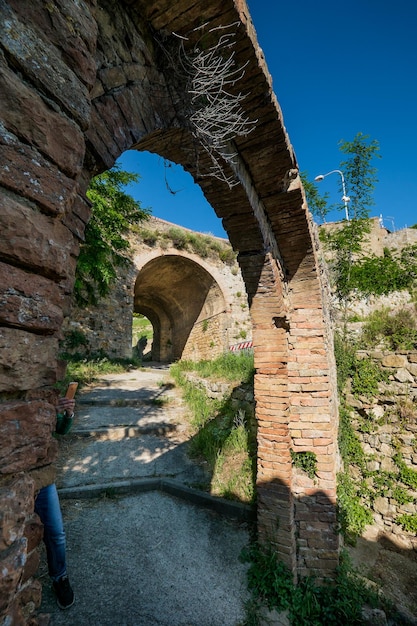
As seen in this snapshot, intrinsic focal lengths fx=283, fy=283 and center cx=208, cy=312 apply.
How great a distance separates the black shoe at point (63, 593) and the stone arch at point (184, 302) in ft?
31.7

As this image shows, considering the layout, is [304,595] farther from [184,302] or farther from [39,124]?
[184,302]

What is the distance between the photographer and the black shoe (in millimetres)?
2193

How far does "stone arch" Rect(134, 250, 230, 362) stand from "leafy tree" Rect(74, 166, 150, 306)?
5397mm

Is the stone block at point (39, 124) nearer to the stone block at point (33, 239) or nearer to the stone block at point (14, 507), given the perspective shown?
the stone block at point (33, 239)

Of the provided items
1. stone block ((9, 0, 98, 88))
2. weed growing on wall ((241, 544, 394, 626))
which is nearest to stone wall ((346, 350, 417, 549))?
weed growing on wall ((241, 544, 394, 626))

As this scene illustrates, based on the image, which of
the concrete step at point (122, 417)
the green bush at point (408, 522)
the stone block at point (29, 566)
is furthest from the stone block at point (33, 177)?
the green bush at point (408, 522)

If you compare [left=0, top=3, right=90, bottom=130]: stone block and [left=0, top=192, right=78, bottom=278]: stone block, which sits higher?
[left=0, top=3, right=90, bottom=130]: stone block

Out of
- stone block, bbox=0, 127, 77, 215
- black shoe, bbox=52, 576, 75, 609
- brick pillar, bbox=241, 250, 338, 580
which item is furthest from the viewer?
brick pillar, bbox=241, 250, 338, 580

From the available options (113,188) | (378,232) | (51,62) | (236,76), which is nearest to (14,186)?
(51,62)

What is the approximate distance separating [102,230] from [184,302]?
404 inches

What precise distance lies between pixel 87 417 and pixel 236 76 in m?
5.66

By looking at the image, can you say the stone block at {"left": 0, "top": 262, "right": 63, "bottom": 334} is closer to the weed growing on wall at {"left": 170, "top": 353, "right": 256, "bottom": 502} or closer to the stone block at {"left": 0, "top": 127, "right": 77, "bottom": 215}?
the stone block at {"left": 0, "top": 127, "right": 77, "bottom": 215}

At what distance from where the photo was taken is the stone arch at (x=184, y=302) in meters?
12.2

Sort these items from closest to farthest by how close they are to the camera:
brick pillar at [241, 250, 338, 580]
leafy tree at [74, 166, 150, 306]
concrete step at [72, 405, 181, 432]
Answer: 1. brick pillar at [241, 250, 338, 580]
2. leafy tree at [74, 166, 150, 306]
3. concrete step at [72, 405, 181, 432]
